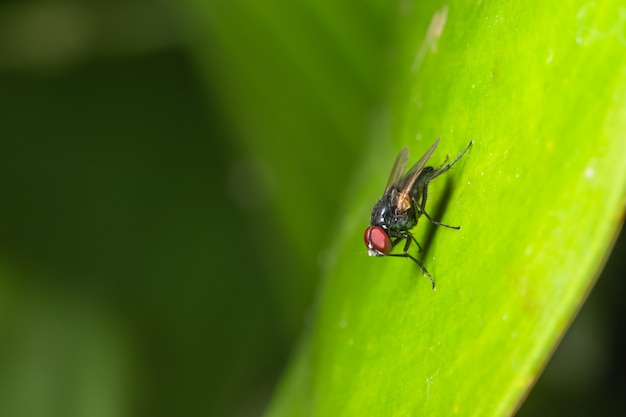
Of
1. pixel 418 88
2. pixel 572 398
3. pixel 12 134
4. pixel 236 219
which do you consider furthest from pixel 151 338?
pixel 418 88

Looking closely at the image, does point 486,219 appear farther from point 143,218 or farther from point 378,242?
point 143,218

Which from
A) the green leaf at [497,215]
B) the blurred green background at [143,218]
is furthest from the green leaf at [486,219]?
the blurred green background at [143,218]

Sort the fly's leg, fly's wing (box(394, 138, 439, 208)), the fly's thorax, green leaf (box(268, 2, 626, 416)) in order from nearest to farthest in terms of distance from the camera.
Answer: green leaf (box(268, 2, 626, 416)), the fly's leg, fly's wing (box(394, 138, 439, 208)), the fly's thorax

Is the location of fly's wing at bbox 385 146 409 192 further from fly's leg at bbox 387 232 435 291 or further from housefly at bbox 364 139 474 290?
fly's leg at bbox 387 232 435 291

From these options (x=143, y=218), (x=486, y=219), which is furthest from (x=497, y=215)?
(x=143, y=218)

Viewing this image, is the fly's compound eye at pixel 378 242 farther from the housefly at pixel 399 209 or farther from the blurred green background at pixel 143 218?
the blurred green background at pixel 143 218

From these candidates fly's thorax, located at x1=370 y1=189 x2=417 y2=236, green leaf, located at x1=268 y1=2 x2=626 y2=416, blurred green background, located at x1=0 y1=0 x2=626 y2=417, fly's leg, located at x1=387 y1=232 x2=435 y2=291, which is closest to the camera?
green leaf, located at x1=268 y1=2 x2=626 y2=416

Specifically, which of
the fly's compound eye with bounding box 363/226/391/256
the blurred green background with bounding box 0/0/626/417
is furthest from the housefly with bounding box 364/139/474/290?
the blurred green background with bounding box 0/0/626/417
